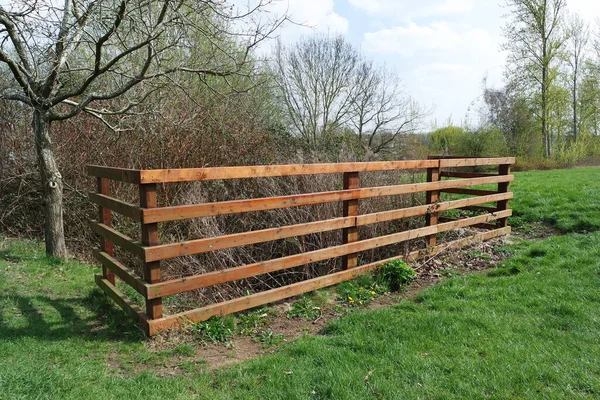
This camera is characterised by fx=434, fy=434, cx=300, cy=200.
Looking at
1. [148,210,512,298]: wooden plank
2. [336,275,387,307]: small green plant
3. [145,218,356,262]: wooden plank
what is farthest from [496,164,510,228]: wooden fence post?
[145,218,356,262]: wooden plank

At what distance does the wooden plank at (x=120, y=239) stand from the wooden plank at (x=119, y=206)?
230 millimetres

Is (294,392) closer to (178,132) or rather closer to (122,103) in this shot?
(178,132)

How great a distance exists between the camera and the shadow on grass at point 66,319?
3844mm

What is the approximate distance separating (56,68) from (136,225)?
8.96ft

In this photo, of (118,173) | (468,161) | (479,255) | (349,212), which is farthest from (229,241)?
(468,161)

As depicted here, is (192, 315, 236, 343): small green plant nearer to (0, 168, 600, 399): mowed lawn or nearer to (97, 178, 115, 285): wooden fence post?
(0, 168, 600, 399): mowed lawn

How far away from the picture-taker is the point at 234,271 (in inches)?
165

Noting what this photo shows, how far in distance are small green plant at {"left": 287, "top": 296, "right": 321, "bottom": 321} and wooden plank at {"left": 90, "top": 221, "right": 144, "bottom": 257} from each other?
1670 mm

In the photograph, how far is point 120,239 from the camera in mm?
4168

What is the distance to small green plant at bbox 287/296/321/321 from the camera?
14.7 feet

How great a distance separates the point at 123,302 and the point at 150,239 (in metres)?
0.94

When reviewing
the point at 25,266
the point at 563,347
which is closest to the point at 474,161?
the point at 563,347

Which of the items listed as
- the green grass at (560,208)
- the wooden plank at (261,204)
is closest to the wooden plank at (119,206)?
the wooden plank at (261,204)

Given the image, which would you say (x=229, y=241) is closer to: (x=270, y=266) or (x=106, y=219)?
(x=270, y=266)
